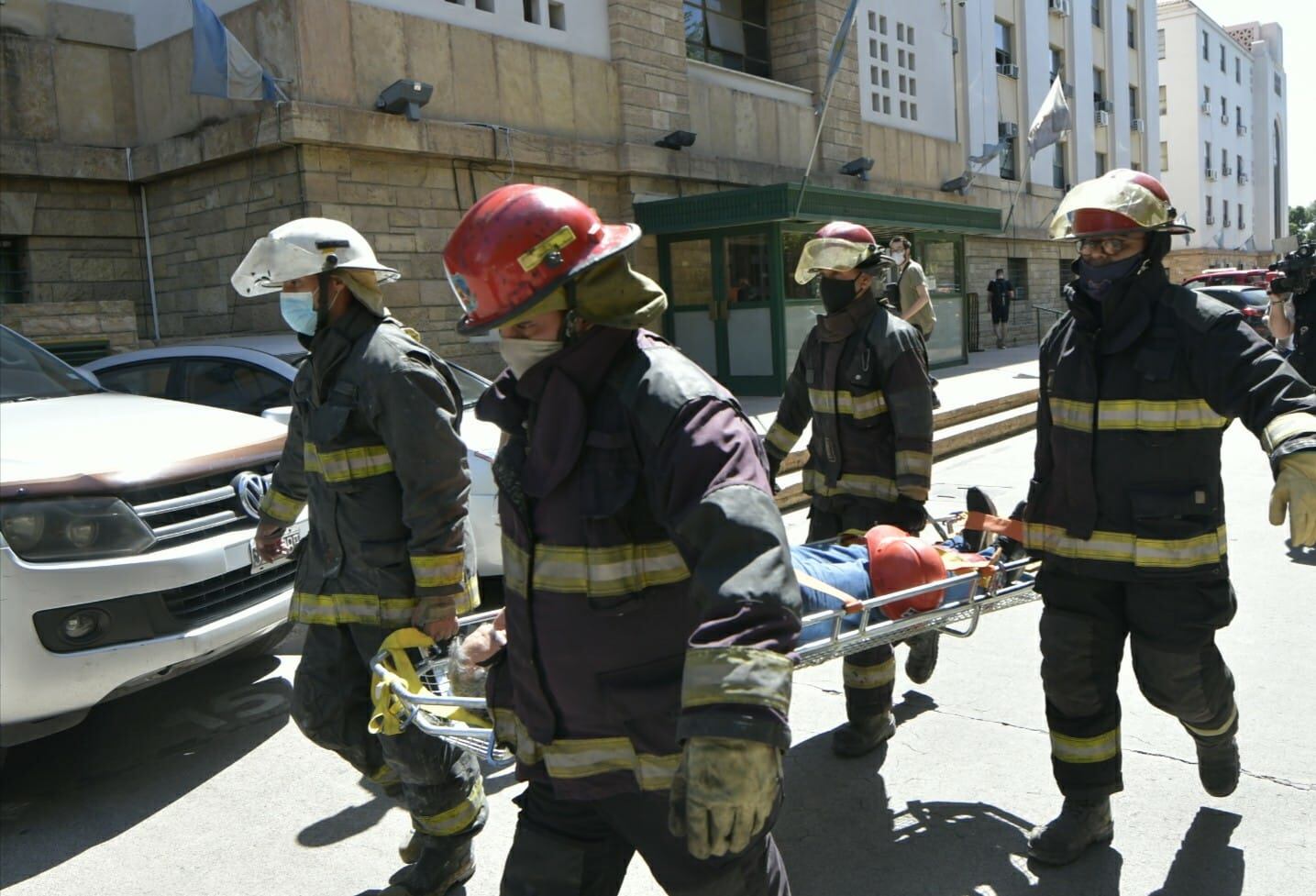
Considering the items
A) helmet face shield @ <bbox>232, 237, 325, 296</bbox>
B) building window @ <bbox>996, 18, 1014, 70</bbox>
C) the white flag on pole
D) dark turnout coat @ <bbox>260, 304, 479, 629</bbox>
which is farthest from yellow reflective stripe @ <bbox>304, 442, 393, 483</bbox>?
building window @ <bbox>996, 18, 1014, 70</bbox>

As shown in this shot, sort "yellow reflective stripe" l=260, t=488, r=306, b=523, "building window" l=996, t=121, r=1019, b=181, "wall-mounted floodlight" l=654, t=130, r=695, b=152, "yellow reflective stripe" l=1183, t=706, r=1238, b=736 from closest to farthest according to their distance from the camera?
"yellow reflective stripe" l=1183, t=706, r=1238, b=736, "yellow reflective stripe" l=260, t=488, r=306, b=523, "wall-mounted floodlight" l=654, t=130, r=695, b=152, "building window" l=996, t=121, r=1019, b=181

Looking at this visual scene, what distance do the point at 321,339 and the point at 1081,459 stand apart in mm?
2270

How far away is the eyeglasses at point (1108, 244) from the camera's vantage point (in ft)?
10.0

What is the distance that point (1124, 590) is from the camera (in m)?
3.12

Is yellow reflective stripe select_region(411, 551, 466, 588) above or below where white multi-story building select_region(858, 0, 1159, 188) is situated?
below

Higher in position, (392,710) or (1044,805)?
(392,710)

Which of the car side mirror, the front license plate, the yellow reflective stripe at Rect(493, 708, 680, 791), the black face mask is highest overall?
the black face mask

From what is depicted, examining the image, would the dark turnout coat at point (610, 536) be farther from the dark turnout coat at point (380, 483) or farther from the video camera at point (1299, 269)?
the video camera at point (1299, 269)

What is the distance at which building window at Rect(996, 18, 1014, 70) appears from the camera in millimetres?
25188

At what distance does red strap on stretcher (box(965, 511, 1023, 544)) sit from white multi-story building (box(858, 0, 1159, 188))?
1654 centimetres

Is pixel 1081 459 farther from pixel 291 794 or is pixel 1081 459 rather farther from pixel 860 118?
pixel 860 118

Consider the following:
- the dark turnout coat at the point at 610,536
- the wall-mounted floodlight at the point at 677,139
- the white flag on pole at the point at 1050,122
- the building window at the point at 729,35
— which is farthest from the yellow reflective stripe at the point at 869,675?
the white flag on pole at the point at 1050,122

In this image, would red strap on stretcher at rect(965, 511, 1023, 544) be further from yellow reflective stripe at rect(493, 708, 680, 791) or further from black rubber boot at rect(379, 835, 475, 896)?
black rubber boot at rect(379, 835, 475, 896)

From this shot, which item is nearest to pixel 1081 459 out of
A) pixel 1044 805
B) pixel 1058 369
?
pixel 1058 369
